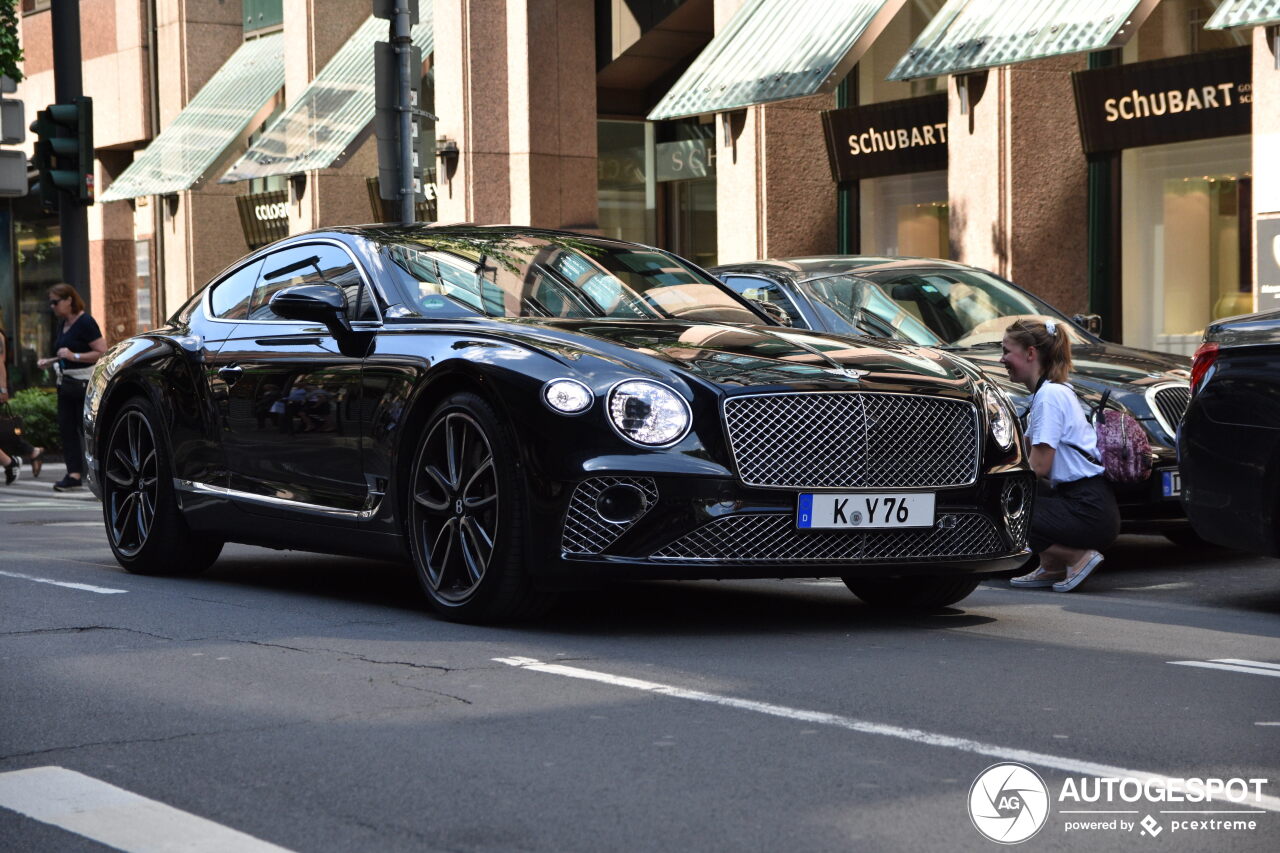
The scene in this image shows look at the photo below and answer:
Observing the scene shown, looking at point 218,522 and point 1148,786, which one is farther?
point 218,522

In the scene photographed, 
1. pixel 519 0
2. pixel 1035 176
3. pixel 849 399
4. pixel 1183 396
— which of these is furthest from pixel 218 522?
pixel 519 0

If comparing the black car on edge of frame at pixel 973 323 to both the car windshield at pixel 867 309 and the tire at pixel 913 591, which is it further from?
the tire at pixel 913 591

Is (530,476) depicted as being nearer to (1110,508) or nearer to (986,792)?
(986,792)

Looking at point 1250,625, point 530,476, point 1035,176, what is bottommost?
point 1250,625

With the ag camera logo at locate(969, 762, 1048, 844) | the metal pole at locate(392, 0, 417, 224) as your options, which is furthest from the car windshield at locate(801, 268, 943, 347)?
the ag camera logo at locate(969, 762, 1048, 844)

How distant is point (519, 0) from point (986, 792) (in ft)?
64.8

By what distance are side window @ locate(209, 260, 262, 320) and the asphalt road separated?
4.36 ft

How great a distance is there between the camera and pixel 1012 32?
1677 centimetres

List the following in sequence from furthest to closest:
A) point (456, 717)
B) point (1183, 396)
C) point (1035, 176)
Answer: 1. point (1035, 176)
2. point (1183, 396)
3. point (456, 717)

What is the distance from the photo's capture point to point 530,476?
646cm

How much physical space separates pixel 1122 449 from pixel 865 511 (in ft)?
8.84

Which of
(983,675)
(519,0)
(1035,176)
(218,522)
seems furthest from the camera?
(519,0)

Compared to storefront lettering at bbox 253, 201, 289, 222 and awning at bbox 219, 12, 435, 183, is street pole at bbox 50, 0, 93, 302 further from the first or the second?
storefront lettering at bbox 253, 201, 289, 222

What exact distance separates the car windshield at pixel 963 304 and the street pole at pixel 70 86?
9833 millimetres
